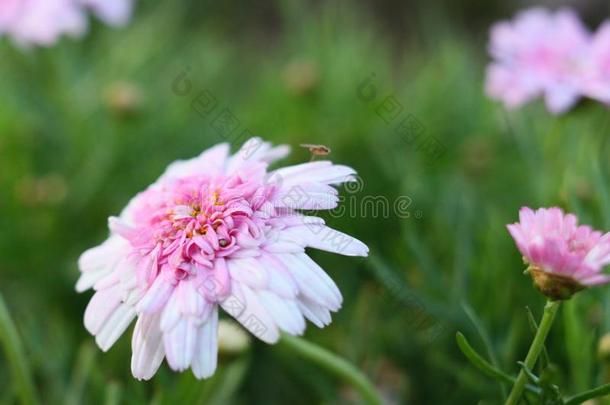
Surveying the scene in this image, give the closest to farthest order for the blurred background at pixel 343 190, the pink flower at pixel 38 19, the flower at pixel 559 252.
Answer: the flower at pixel 559 252 → the blurred background at pixel 343 190 → the pink flower at pixel 38 19

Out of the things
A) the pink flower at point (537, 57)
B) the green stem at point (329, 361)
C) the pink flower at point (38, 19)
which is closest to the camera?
the green stem at point (329, 361)

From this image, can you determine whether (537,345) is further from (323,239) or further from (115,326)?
(115,326)

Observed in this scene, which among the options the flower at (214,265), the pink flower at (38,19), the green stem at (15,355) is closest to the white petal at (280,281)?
the flower at (214,265)

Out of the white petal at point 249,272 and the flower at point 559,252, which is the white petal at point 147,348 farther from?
the flower at point 559,252

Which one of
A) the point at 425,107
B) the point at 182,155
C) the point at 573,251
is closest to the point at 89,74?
the point at 182,155

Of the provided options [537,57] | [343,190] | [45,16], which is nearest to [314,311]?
[343,190]

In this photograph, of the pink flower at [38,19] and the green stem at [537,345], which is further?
the pink flower at [38,19]
